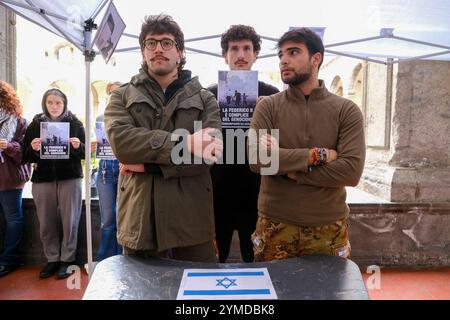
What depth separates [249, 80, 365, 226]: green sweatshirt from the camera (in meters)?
1.69

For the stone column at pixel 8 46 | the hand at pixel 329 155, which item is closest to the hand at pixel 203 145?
the hand at pixel 329 155

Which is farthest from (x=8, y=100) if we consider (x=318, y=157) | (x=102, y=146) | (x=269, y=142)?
(x=318, y=157)

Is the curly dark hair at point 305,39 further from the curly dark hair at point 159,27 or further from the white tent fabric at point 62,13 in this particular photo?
the white tent fabric at point 62,13

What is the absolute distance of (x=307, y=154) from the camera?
5.47 ft

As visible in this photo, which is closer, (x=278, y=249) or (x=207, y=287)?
(x=207, y=287)

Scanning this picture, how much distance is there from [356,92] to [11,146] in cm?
505

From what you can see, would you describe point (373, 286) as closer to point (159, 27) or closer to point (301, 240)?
point (301, 240)

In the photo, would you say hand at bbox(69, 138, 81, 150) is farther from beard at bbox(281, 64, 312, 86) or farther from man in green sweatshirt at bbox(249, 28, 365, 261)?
beard at bbox(281, 64, 312, 86)

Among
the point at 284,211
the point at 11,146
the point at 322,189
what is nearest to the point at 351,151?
the point at 322,189

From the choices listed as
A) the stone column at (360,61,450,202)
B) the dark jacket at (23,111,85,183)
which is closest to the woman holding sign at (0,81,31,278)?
the dark jacket at (23,111,85,183)

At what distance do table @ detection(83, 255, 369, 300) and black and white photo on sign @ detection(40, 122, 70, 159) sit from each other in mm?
1704

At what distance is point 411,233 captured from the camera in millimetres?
3643

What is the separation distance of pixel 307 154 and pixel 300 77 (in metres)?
0.43
